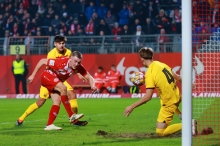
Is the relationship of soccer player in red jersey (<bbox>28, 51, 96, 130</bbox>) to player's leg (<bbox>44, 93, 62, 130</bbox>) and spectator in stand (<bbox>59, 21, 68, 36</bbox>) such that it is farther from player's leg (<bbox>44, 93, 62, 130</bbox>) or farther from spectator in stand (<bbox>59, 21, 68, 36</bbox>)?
spectator in stand (<bbox>59, 21, 68, 36</bbox>)

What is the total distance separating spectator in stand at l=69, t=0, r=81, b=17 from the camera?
104 ft

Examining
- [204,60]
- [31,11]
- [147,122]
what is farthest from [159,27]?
[147,122]

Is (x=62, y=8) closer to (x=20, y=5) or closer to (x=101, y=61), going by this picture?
(x=20, y=5)

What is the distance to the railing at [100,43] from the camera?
87.6 ft

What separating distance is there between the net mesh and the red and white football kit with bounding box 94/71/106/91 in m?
4.51

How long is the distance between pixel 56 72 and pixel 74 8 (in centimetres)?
1932

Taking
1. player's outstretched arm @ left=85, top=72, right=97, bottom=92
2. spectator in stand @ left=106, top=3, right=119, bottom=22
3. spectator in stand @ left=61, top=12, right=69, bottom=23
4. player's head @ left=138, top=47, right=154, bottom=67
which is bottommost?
player's outstretched arm @ left=85, top=72, right=97, bottom=92

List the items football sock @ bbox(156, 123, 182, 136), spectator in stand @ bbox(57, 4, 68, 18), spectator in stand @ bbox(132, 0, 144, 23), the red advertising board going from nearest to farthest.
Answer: football sock @ bbox(156, 123, 182, 136) < the red advertising board < spectator in stand @ bbox(132, 0, 144, 23) < spectator in stand @ bbox(57, 4, 68, 18)

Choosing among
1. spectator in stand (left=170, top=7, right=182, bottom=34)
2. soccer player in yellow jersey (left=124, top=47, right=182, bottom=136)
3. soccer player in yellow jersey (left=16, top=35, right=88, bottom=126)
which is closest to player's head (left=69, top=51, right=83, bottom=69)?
soccer player in yellow jersey (left=16, top=35, right=88, bottom=126)

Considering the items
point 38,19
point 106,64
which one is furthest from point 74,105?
point 38,19

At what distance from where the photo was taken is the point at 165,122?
10.8m

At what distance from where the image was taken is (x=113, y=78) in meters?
27.3

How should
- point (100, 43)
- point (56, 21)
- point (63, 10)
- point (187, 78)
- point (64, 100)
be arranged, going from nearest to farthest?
point (187, 78), point (64, 100), point (100, 43), point (56, 21), point (63, 10)

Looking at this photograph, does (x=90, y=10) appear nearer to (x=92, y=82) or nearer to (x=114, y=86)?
(x=114, y=86)
